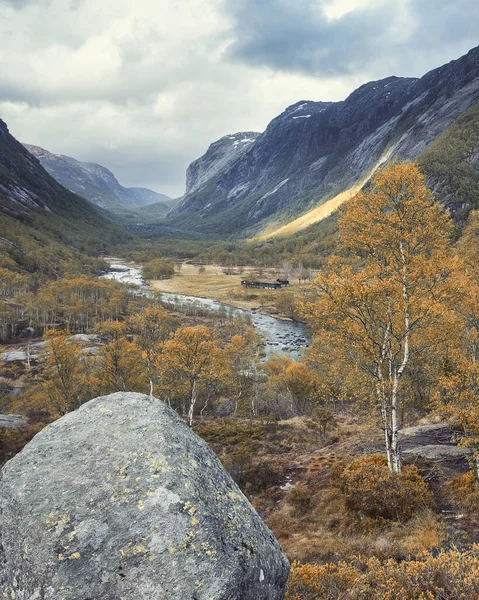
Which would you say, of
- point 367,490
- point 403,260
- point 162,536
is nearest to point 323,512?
point 367,490

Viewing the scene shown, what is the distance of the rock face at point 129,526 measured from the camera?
467 centimetres

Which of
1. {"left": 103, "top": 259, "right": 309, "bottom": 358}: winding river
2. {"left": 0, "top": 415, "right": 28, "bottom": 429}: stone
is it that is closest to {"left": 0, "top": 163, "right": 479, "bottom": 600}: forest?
{"left": 0, "top": 415, "right": 28, "bottom": 429}: stone

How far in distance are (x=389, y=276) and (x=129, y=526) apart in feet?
57.5

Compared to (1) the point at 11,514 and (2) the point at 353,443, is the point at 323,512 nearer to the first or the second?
(2) the point at 353,443

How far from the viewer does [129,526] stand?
5.10 metres

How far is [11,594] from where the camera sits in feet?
16.0

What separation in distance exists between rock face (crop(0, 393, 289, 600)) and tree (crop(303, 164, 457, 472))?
1363cm

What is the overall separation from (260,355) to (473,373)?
80.4 meters

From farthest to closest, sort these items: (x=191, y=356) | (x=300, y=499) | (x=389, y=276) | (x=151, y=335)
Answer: (x=151, y=335)
(x=191, y=356)
(x=300, y=499)
(x=389, y=276)

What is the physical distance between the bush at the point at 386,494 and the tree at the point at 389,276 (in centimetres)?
112

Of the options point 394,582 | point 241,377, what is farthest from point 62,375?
point 394,582

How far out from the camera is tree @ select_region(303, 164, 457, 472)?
17875 millimetres

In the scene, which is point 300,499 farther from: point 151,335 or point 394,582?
point 151,335

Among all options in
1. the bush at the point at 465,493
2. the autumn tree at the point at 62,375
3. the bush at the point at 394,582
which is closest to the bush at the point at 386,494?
the bush at the point at 465,493
